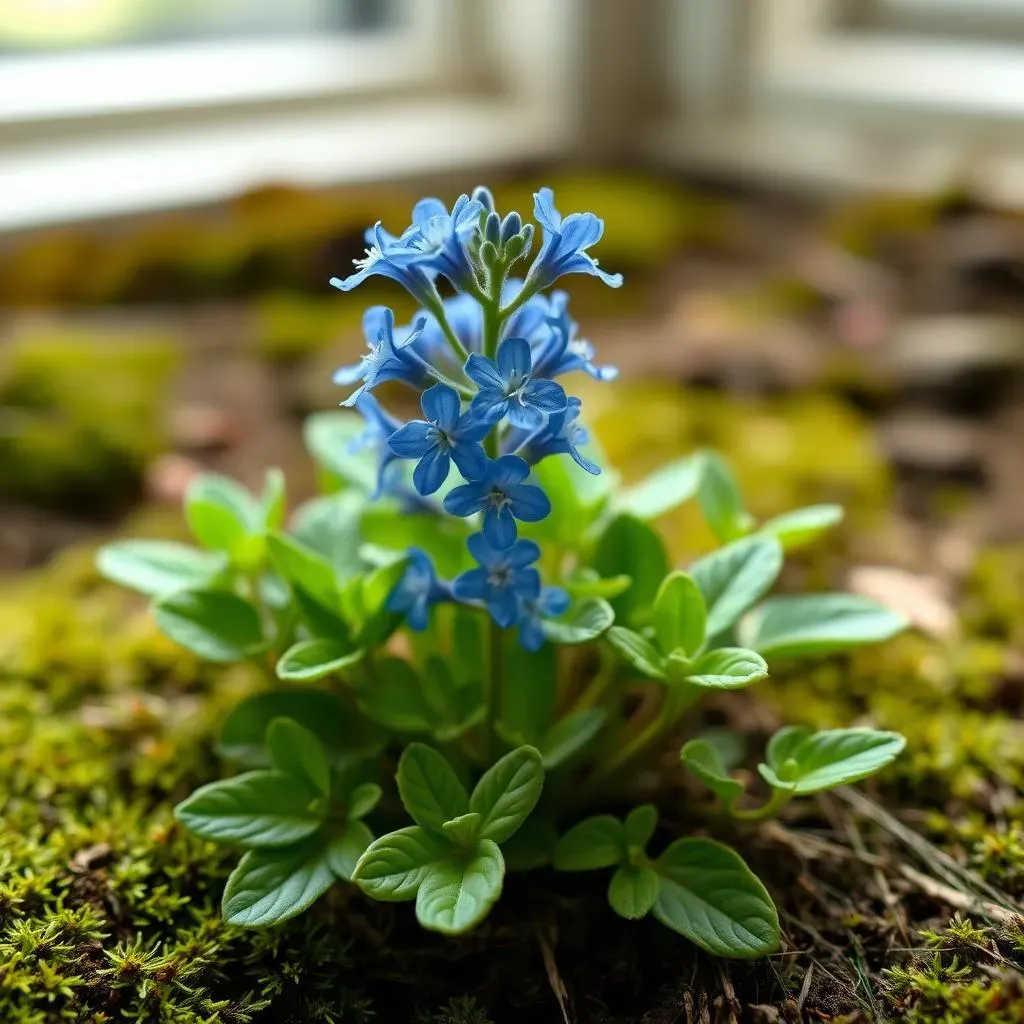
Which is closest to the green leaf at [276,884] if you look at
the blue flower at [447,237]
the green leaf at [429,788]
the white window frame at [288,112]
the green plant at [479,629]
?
the green plant at [479,629]

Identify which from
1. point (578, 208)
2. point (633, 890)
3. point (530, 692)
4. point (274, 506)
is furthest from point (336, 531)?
point (578, 208)

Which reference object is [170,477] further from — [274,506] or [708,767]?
[708,767]

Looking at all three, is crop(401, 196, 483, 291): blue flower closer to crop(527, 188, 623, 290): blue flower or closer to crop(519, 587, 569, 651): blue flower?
crop(527, 188, 623, 290): blue flower

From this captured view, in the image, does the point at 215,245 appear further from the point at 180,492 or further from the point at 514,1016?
the point at 514,1016

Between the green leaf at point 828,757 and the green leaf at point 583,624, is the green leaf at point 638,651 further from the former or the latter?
the green leaf at point 828,757

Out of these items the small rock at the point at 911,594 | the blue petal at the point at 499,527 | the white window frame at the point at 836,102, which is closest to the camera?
the blue petal at the point at 499,527

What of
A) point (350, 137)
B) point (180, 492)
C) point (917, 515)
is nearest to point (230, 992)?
point (180, 492)

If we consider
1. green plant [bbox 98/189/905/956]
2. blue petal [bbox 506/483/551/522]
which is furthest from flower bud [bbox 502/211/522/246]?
blue petal [bbox 506/483/551/522]

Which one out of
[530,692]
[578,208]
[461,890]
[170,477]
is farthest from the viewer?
[578,208]
